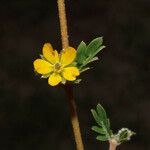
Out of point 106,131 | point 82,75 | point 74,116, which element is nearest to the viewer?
point 74,116

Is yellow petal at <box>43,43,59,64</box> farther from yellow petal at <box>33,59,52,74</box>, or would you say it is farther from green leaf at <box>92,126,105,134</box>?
green leaf at <box>92,126,105,134</box>

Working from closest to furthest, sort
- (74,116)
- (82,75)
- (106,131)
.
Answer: (74,116)
(106,131)
(82,75)

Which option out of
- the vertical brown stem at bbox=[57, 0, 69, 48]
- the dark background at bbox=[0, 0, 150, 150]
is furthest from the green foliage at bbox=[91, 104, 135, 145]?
the dark background at bbox=[0, 0, 150, 150]

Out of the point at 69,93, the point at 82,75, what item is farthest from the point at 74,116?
the point at 82,75

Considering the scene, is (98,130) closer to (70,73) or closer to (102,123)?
(102,123)

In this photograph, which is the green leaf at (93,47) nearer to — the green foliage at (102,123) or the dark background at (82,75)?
the green foliage at (102,123)

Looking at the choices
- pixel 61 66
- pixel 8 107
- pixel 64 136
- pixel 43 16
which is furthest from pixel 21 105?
pixel 61 66

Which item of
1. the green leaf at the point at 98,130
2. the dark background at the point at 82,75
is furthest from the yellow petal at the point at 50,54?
the dark background at the point at 82,75
